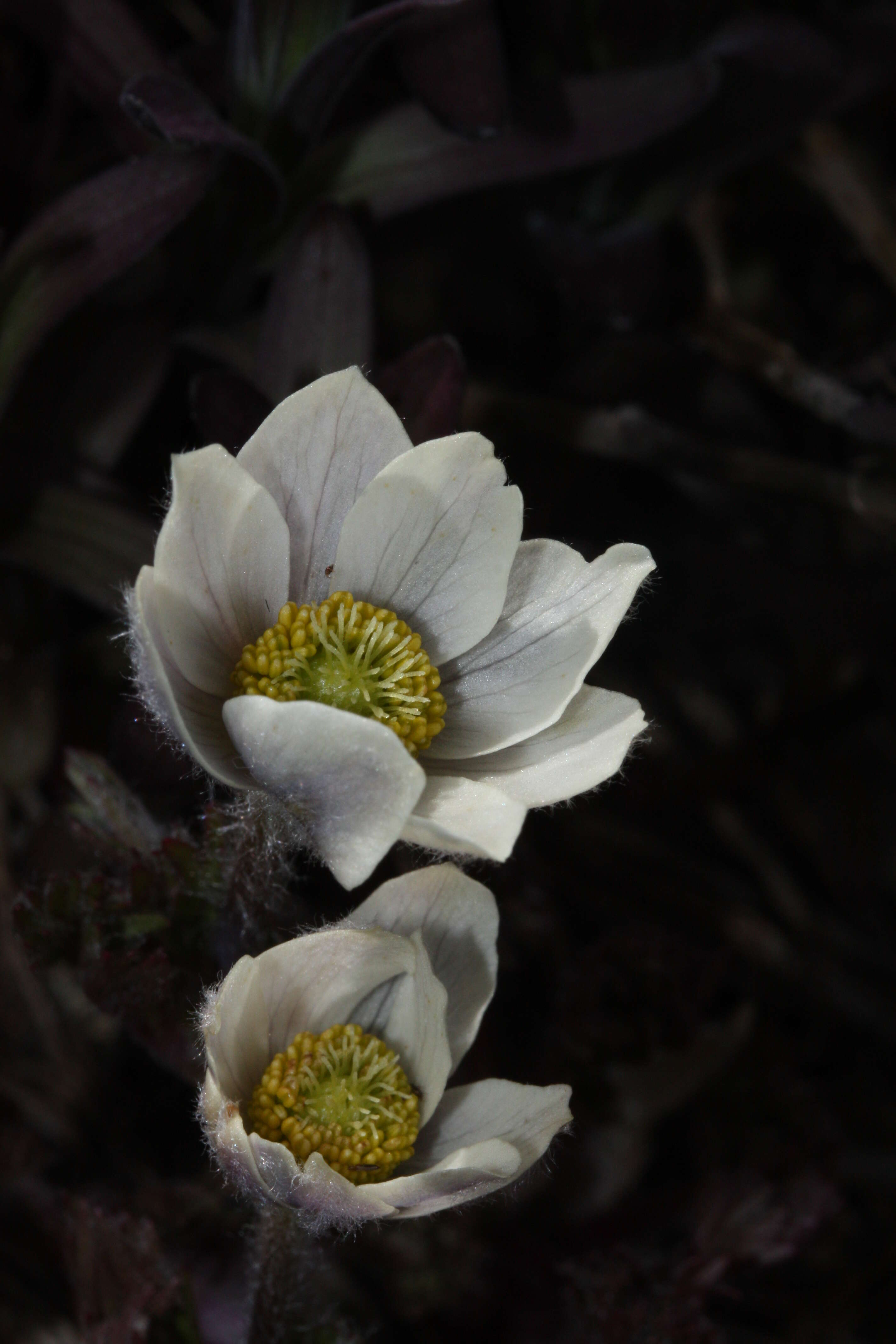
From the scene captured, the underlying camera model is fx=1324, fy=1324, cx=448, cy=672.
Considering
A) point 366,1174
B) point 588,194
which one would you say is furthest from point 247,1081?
point 588,194

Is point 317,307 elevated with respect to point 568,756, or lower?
elevated

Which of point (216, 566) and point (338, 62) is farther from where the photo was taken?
point (338, 62)

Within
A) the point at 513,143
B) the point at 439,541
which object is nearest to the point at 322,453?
the point at 439,541

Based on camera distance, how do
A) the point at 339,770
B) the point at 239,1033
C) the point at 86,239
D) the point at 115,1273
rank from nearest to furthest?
the point at 339,770, the point at 239,1033, the point at 115,1273, the point at 86,239

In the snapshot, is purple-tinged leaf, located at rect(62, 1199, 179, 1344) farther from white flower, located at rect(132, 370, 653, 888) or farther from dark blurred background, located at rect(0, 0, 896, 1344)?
white flower, located at rect(132, 370, 653, 888)

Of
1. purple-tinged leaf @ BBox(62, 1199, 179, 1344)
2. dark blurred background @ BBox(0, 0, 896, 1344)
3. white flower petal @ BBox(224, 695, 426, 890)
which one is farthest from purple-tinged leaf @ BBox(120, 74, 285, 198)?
purple-tinged leaf @ BBox(62, 1199, 179, 1344)

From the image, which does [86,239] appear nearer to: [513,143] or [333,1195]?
[513,143]
